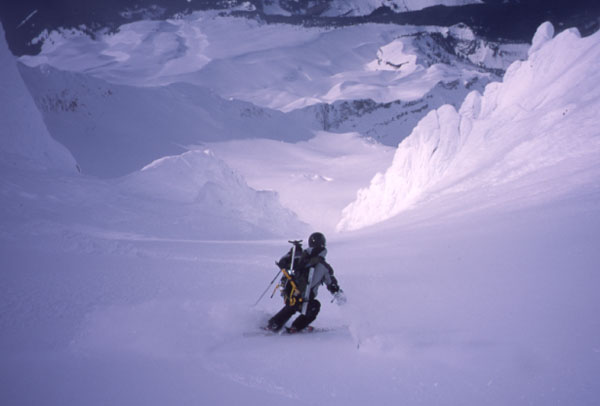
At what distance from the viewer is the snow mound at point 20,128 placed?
362 inches

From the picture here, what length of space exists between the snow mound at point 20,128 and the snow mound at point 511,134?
11.5 metres

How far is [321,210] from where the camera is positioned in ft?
89.0

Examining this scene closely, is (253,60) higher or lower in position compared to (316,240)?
higher

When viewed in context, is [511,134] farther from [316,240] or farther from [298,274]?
[298,274]

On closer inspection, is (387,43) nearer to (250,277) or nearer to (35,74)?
(35,74)

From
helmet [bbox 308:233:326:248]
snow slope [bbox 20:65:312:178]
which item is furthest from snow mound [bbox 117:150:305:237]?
snow slope [bbox 20:65:312:178]

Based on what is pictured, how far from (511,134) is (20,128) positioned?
15.3 meters

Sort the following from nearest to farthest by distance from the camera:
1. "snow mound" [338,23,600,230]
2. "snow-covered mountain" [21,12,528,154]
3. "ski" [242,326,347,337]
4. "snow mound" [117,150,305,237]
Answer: "ski" [242,326,347,337] < "snow mound" [338,23,600,230] < "snow mound" [117,150,305,237] < "snow-covered mountain" [21,12,528,154]

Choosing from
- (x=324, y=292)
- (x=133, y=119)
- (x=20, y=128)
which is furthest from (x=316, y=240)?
(x=133, y=119)

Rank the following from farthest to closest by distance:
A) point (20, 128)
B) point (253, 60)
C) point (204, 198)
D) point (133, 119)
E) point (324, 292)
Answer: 1. point (253, 60)
2. point (133, 119)
3. point (204, 198)
4. point (20, 128)
5. point (324, 292)

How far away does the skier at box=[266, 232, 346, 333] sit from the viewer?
333 cm

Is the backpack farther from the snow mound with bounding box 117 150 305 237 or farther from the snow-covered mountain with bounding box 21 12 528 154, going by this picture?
the snow-covered mountain with bounding box 21 12 528 154

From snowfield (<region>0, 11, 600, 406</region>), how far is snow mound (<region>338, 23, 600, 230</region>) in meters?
0.11

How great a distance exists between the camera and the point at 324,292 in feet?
15.7
